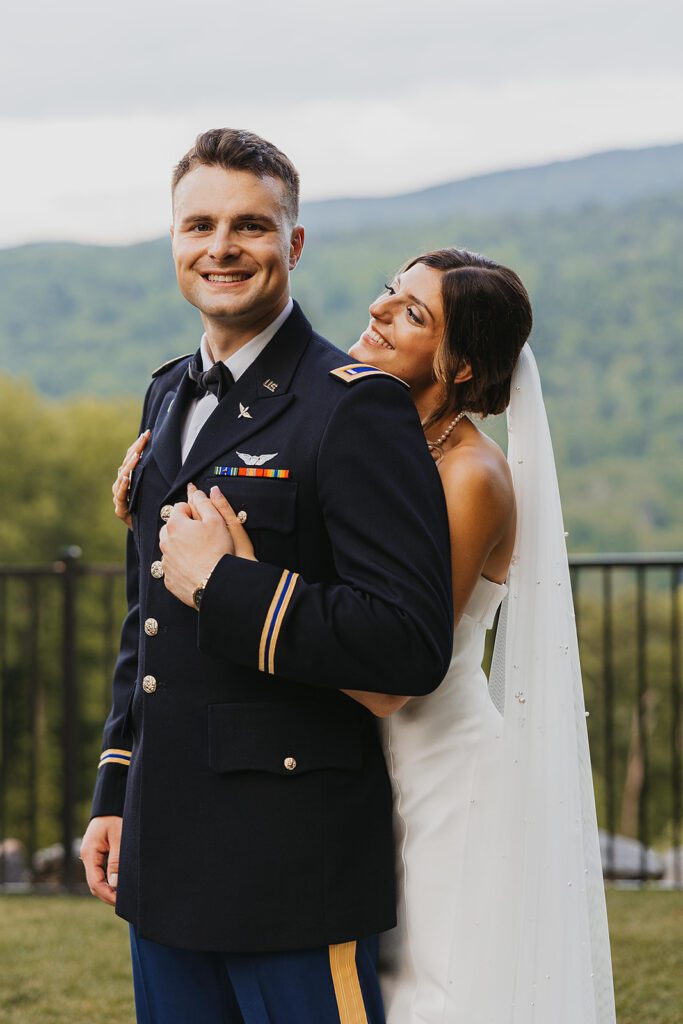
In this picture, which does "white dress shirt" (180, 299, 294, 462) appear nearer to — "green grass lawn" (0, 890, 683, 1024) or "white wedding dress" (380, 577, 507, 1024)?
"white wedding dress" (380, 577, 507, 1024)

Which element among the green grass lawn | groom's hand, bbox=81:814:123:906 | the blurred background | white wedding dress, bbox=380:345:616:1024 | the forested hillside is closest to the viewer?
white wedding dress, bbox=380:345:616:1024

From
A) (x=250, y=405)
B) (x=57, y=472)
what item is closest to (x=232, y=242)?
(x=250, y=405)

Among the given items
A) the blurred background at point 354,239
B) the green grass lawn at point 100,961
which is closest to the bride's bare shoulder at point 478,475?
the green grass lawn at point 100,961

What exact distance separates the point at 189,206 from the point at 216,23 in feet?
275

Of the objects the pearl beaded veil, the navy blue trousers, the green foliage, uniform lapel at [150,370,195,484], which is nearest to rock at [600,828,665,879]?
the pearl beaded veil

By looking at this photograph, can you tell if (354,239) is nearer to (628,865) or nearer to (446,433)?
(628,865)

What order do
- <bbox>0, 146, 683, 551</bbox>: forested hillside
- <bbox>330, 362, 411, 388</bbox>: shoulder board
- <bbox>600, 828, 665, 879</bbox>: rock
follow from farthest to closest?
<bbox>0, 146, 683, 551</bbox>: forested hillside → <bbox>600, 828, 665, 879</bbox>: rock → <bbox>330, 362, 411, 388</bbox>: shoulder board

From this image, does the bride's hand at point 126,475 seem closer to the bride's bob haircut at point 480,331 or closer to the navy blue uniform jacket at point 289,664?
the navy blue uniform jacket at point 289,664

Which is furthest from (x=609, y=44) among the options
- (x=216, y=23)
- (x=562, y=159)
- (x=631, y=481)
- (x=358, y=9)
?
(x=631, y=481)

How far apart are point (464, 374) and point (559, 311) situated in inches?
2217

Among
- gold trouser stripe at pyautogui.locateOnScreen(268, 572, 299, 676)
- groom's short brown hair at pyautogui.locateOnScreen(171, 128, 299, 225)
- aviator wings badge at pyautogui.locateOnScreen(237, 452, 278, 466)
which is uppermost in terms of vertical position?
groom's short brown hair at pyautogui.locateOnScreen(171, 128, 299, 225)

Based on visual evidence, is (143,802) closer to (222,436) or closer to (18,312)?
(222,436)

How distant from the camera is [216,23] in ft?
260

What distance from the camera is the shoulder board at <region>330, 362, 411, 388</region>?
5.11ft
